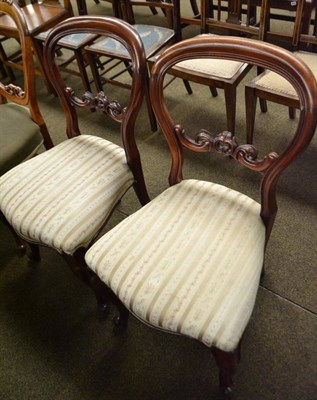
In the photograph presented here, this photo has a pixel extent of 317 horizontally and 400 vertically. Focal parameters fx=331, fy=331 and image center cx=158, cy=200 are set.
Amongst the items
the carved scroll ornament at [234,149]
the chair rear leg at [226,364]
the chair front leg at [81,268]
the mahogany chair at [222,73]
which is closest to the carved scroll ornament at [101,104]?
the carved scroll ornament at [234,149]

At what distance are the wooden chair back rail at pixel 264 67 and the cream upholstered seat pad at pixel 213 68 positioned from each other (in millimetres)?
643

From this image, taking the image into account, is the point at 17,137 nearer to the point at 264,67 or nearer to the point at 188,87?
the point at 264,67

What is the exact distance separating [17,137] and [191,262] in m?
0.92

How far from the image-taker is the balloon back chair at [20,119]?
4.00ft

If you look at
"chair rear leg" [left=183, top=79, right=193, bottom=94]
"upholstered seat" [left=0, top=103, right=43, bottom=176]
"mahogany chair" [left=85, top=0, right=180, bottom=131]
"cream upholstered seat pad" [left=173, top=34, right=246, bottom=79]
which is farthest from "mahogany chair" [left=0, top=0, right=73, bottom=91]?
"cream upholstered seat pad" [left=173, top=34, right=246, bottom=79]

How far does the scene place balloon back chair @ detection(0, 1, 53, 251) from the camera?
1.22m

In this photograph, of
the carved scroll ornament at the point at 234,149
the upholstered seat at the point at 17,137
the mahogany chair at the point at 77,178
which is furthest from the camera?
the upholstered seat at the point at 17,137

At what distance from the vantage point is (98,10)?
3.27 metres

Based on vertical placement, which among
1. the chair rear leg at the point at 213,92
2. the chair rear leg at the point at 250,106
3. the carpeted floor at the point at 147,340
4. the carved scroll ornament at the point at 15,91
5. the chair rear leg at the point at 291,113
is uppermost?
the carved scroll ornament at the point at 15,91

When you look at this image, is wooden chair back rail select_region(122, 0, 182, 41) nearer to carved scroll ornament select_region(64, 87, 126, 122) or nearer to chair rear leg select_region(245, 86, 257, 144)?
chair rear leg select_region(245, 86, 257, 144)

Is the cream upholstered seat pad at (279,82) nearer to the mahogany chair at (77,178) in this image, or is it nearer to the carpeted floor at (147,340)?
the carpeted floor at (147,340)

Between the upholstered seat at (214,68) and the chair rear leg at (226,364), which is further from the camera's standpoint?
the upholstered seat at (214,68)

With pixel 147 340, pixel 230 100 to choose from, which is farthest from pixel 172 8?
pixel 147 340

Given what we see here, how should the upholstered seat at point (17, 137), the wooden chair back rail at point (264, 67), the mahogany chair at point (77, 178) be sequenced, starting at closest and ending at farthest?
the wooden chair back rail at point (264, 67) → the mahogany chair at point (77, 178) → the upholstered seat at point (17, 137)
